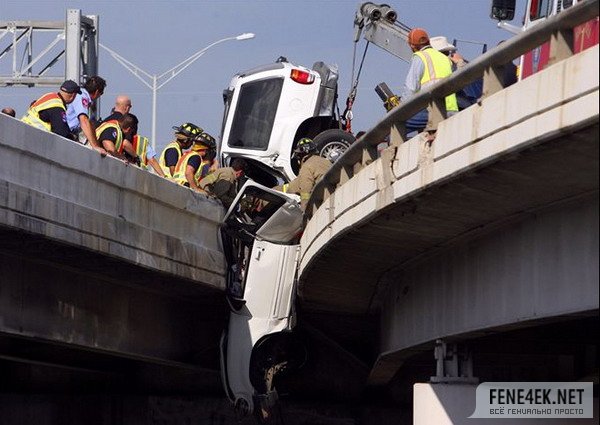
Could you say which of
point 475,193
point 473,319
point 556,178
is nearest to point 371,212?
point 473,319

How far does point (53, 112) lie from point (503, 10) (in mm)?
5201

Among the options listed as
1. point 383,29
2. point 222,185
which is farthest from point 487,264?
point 383,29

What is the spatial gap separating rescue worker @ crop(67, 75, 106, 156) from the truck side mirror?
4636 mm

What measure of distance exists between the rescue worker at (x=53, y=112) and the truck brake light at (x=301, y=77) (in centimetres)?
757

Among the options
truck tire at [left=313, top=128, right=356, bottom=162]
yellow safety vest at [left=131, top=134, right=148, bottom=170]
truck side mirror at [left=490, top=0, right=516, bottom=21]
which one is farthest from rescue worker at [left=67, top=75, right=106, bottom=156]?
truck tire at [left=313, top=128, right=356, bottom=162]

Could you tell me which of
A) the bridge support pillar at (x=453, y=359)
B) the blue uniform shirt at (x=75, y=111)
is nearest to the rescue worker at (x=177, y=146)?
the blue uniform shirt at (x=75, y=111)

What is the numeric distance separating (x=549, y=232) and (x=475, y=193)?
27.6 inches

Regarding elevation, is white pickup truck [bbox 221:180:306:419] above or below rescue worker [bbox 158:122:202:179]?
below

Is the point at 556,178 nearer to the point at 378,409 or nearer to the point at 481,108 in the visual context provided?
the point at 481,108

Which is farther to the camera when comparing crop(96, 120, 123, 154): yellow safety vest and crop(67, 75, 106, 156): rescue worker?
crop(96, 120, 123, 154): yellow safety vest

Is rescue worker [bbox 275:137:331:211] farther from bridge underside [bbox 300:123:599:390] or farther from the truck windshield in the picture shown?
the truck windshield

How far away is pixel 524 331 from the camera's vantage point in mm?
17531

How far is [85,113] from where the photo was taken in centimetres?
1791

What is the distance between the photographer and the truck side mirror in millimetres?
17797
